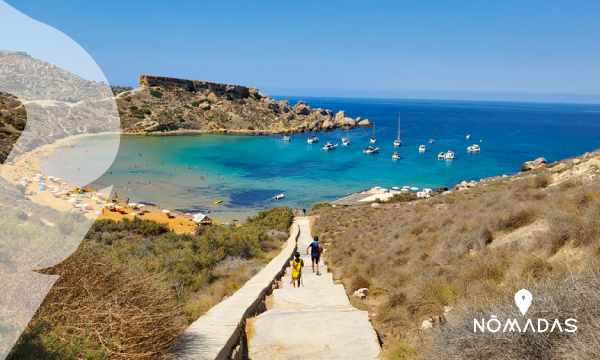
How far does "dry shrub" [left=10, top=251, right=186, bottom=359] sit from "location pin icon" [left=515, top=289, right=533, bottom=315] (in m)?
3.04

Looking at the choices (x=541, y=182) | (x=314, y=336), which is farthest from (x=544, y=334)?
(x=541, y=182)

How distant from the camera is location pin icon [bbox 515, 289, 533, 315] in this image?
290cm

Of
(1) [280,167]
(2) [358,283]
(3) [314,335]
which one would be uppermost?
(3) [314,335]

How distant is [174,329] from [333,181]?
1747 inches

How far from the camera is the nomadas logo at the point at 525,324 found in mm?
2604

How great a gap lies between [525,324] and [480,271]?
2.73 m

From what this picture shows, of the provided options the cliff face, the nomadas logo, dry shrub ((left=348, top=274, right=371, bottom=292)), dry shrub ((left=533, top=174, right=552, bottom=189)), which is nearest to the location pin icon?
the nomadas logo

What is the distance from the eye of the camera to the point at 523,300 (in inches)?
122

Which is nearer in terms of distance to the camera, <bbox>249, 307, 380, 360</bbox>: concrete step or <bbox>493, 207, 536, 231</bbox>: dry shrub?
<bbox>249, 307, 380, 360</bbox>: concrete step

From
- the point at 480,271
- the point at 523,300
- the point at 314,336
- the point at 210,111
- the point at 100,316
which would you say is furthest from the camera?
the point at 210,111

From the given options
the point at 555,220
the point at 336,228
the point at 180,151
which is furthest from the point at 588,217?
the point at 180,151

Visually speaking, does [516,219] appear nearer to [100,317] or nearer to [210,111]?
[100,317]

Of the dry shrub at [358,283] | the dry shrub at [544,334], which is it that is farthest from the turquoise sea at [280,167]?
the dry shrub at [544,334]

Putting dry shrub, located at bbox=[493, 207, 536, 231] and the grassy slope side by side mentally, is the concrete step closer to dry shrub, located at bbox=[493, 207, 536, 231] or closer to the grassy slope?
the grassy slope
